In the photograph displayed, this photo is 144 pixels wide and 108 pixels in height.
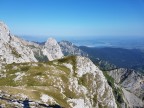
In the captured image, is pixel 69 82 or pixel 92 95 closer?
pixel 69 82

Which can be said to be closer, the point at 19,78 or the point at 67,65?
the point at 19,78

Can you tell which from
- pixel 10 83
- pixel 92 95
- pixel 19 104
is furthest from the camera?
pixel 92 95

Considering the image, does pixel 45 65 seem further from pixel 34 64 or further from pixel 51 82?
pixel 51 82

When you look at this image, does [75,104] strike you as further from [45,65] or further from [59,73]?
[45,65]

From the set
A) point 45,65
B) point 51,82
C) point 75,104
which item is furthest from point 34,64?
point 75,104

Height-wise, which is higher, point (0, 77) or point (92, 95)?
point (0, 77)

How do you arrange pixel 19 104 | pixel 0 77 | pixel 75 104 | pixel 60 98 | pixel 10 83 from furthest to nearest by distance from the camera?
pixel 0 77 < pixel 10 83 < pixel 75 104 < pixel 60 98 < pixel 19 104

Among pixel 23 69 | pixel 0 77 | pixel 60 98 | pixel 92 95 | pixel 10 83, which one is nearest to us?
pixel 60 98

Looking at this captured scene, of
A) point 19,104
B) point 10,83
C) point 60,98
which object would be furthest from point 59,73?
point 19,104

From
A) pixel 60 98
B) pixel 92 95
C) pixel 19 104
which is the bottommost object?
pixel 92 95
